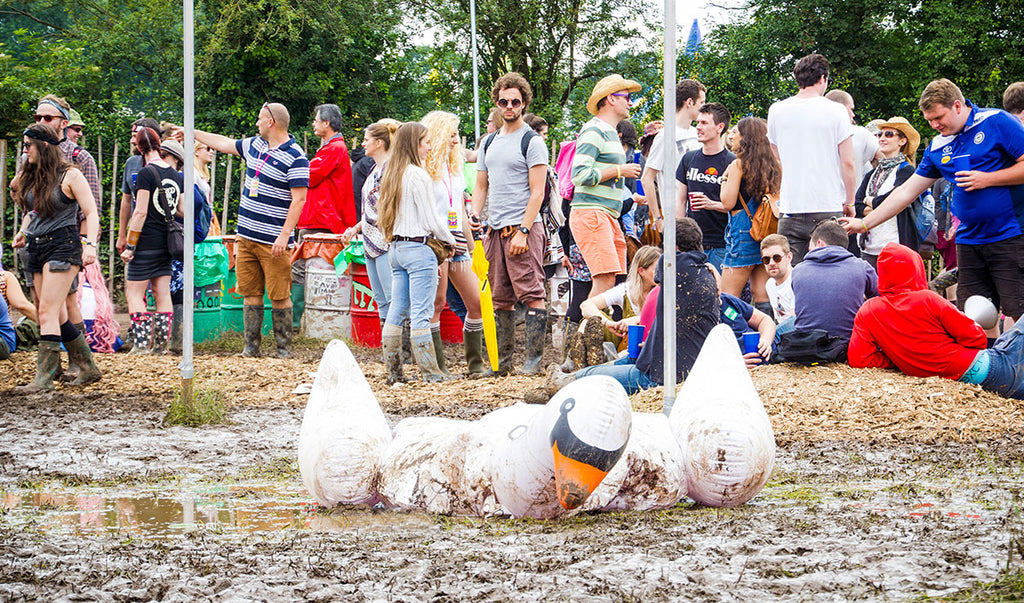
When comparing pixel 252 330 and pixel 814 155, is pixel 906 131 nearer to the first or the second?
pixel 814 155

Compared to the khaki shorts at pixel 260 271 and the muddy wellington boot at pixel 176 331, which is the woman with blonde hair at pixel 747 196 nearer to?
the khaki shorts at pixel 260 271

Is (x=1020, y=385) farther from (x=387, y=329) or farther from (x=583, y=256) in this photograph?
(x=387, y=329)

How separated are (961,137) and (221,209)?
1147cm

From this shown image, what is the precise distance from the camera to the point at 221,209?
619 inches

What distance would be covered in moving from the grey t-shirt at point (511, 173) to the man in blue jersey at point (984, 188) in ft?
9.24

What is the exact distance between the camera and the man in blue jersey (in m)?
6.64

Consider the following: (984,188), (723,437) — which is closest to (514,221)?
(984,188)

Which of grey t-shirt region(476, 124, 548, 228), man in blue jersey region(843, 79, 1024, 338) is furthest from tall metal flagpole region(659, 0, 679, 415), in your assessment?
grey t-shirt region(476, 124, 548, 228)

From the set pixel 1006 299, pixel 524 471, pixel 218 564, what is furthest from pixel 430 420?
pixel 1006 299

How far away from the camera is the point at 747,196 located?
7930 mm

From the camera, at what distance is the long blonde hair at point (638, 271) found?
701 centimetres

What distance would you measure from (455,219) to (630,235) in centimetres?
203

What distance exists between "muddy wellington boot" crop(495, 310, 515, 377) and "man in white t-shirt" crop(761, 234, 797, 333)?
2.01 meters

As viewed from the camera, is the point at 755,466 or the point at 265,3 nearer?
the point at 755,466
